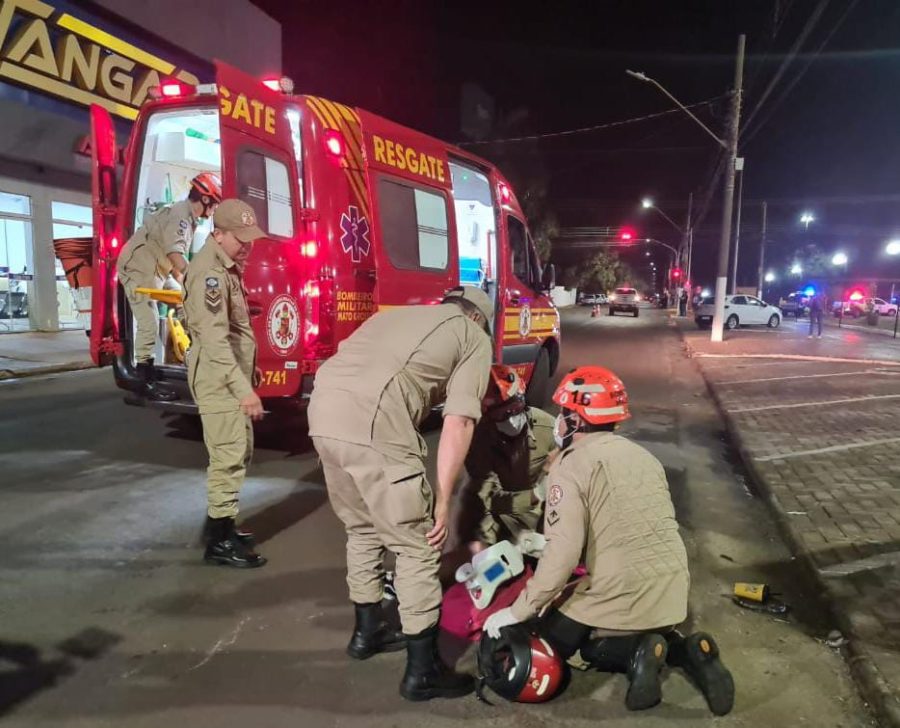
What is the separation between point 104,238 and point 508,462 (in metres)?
4.13

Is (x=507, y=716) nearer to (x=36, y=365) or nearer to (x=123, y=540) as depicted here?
(x=123, y=540)

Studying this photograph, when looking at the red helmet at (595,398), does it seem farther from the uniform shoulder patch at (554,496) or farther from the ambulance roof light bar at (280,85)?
the ambulance roof light bar at (280,85)

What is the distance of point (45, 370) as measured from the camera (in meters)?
10.9

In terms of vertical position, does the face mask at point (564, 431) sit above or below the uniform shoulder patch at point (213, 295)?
below

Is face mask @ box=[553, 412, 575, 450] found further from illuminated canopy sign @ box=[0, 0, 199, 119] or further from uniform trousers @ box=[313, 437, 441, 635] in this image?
illuminated canopy sign @ box=[0, 0, 199, 119]

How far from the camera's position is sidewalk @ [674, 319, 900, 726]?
3008 millimetres

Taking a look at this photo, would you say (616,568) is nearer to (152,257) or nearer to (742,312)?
(152,257)

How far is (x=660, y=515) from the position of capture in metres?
2.53

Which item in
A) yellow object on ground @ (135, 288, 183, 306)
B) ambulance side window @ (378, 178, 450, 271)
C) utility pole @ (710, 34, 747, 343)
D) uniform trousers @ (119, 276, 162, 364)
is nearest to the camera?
yellow object on ground @ (135, 288, 183, 306)

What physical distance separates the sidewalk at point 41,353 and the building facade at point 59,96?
89 cm

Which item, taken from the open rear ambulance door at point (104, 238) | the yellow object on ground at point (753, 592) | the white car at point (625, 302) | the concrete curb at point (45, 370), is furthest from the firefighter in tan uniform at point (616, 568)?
the white car at point (625, 302)

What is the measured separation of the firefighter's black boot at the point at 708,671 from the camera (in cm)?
243

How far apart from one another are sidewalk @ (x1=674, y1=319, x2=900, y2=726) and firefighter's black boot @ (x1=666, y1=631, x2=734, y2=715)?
1.93 feet

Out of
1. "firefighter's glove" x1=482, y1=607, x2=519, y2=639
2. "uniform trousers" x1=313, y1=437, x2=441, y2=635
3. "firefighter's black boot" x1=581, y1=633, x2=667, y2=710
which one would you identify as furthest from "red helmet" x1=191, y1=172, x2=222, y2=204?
"firefighter's black boot" x1=581, y1=633, x2=667, y2=710
